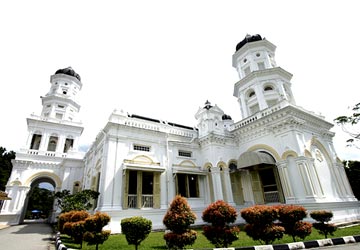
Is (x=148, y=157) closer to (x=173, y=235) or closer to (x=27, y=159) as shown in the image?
(x=173, y=235)

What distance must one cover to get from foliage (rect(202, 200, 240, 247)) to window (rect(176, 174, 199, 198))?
8164 mm

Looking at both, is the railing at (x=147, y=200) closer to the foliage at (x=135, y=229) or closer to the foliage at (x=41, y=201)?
the foliage at (x=135, y=229)

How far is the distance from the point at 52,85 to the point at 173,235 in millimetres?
29285

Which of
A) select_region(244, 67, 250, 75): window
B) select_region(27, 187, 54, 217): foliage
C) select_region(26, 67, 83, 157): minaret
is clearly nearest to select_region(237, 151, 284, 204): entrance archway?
select_region(244, 67, 250, 75): window

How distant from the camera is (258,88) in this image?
17.7 metres

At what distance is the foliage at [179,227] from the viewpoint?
5.82m

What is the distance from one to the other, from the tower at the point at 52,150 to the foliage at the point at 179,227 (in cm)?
1878

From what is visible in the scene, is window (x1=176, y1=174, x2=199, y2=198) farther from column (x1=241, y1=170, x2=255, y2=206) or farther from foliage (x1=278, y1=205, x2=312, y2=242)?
foliage (x1=278, y1=205, x2=312, y2=242)

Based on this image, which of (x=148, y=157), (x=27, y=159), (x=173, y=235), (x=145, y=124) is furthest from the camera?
(x=27, y=159)

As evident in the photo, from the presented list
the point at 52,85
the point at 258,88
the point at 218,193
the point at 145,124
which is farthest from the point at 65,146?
the point at 258,88

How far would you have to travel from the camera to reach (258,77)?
703 inches

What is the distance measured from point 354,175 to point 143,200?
25197mm

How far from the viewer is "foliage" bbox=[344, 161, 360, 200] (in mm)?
22656

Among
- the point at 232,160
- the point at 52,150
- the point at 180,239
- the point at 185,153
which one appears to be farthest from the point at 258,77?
the point at 52,150
